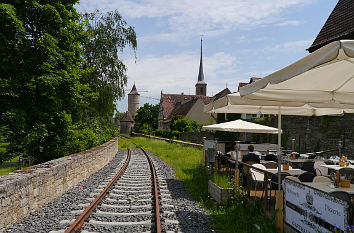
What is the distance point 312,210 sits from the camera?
4.45m

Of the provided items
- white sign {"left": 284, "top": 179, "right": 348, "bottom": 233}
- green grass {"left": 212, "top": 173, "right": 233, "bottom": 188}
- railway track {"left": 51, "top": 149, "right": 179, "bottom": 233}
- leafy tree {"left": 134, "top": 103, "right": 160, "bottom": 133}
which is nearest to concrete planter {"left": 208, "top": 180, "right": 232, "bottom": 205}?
green grass {"left": 212, "top": 173, "right": 233, "bottom": 188}

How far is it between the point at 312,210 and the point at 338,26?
17.3 metres

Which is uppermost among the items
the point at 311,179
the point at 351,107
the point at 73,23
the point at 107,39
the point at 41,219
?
the point at 107,39

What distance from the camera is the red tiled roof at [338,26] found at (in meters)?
17.0

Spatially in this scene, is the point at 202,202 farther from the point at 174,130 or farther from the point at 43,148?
the point at 174,130

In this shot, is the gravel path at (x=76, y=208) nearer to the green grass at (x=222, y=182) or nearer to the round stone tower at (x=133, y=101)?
the green grass at (x=222, y=182)

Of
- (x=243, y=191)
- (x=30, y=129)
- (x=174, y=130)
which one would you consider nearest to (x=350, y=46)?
(x=243, y=191)

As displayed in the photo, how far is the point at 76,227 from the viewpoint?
5332 millimetres

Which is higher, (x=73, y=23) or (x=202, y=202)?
(x=73, y=23)

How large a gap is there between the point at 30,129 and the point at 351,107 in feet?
40.9

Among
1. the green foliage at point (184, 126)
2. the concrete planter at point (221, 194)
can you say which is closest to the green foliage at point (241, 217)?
the concrete planter at point (221, 194)

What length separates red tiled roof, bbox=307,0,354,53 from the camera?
17047 millimetres

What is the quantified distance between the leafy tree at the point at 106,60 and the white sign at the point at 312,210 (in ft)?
66.9

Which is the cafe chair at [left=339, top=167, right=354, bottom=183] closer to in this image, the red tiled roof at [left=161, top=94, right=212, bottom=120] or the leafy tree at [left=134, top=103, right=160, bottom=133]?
the red tiled roof at [left=161, top=94, right=212, bottom=120]
